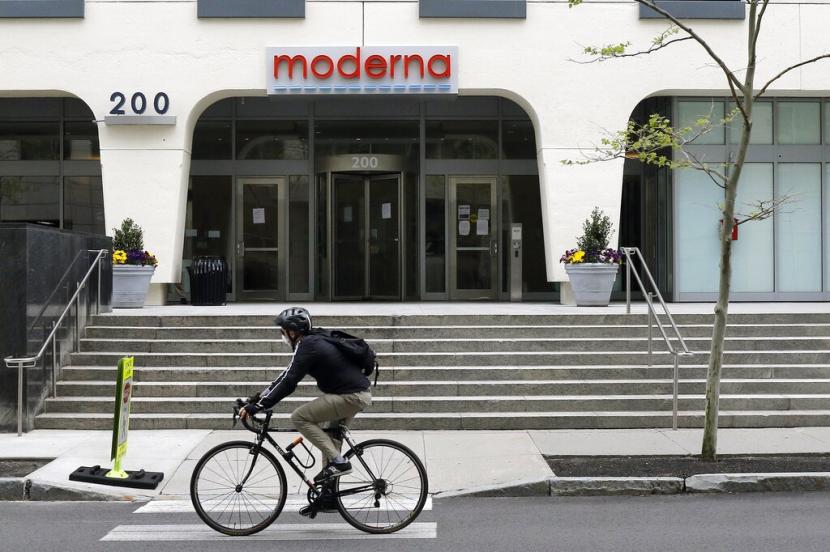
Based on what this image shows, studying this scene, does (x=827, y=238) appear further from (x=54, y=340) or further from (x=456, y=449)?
(x=54, y=340)

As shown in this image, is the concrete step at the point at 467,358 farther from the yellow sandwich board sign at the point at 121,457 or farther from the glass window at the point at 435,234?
the glass window at the point at 435,234

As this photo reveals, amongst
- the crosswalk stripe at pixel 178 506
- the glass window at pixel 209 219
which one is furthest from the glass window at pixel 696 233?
the crosswalk stripe at pixel 178 506

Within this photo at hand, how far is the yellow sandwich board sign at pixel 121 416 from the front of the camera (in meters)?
8.52

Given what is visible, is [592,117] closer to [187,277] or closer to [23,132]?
[187,277]

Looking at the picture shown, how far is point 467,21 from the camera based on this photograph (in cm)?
1733

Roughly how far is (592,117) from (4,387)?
11.1 metres

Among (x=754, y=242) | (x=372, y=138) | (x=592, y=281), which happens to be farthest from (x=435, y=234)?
(x=754, y=242)

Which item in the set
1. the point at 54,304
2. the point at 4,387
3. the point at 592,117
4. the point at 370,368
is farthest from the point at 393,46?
the point at 370,368

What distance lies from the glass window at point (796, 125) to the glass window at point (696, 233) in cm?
180

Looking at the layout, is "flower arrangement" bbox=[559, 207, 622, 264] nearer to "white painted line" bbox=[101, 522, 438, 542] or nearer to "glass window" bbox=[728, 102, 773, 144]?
"glass window" bbox=[728, 102, 773, 144]

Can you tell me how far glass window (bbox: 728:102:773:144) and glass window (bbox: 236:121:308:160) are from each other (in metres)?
8.74

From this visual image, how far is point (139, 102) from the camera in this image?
17.2 metres

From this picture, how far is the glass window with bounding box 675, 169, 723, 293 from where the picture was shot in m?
18.3

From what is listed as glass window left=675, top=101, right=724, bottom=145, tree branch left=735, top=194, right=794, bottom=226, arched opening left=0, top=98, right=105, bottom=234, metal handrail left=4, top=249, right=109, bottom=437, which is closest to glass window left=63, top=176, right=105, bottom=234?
arched opening left=0, top=98, right=105, bottom=234
